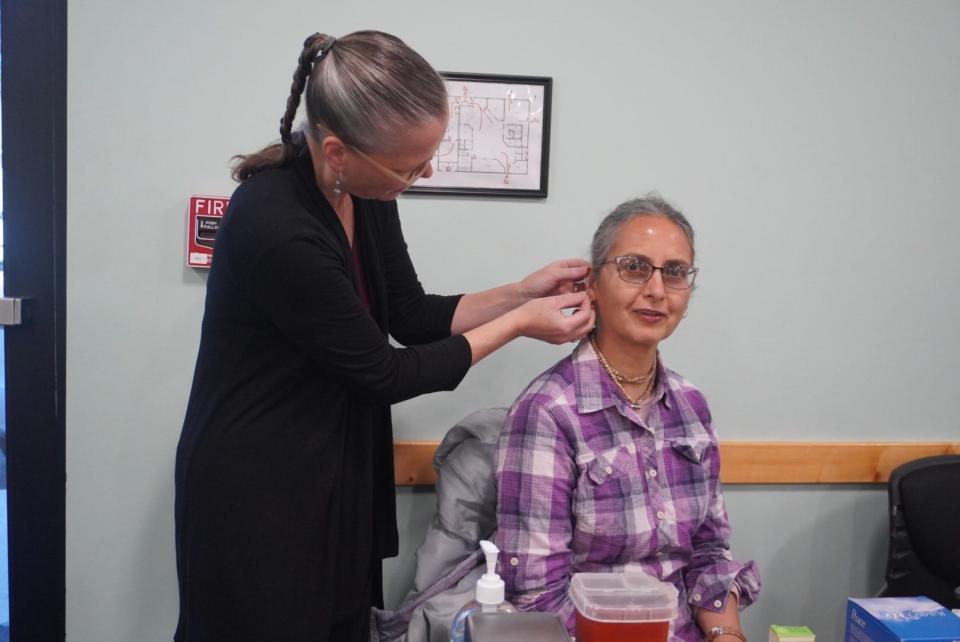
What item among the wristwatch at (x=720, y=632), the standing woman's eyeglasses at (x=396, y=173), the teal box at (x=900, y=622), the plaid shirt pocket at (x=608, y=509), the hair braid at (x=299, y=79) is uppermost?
the hair braid at (x=299, y=79)

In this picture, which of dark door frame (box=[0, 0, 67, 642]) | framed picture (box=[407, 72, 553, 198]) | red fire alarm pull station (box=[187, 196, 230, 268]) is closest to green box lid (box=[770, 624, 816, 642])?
framed picture (box=[407, 72, 553, 198])

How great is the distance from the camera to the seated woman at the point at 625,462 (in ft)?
4.14

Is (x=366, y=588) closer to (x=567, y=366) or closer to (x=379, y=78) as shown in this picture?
(x=567, y=366)

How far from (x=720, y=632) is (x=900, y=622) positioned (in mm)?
312

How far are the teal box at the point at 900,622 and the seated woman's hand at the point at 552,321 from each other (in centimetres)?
67

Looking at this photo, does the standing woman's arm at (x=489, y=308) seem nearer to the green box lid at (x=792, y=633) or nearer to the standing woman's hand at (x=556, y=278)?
the standing woman's hand at (x=556, y=278)

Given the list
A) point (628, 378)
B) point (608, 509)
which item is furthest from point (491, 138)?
point (608, 509)

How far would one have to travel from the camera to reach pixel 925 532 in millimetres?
1792

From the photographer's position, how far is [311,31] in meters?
1.70

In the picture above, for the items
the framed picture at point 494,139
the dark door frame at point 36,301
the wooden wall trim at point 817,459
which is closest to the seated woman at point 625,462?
the framed picture at point 494,139

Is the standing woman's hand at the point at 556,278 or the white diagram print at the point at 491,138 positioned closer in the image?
the standing woman's hand at the point at 556,278

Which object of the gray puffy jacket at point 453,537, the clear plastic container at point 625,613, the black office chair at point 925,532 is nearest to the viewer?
the clear plastic container at point 625,613

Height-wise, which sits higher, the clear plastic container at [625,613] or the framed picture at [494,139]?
the framed picture at [494,139]

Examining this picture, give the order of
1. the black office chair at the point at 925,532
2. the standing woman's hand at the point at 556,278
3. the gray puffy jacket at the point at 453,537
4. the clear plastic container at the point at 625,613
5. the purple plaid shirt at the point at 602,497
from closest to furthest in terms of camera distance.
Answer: the clear plastic container at the point at 625,613 → the purple plaid shirt at the point at 602,497 → the gray puffy jacket at the point at 453,537 → the standing woman's hand at the point at 556,278 → the black office chair at the point at 925,532
